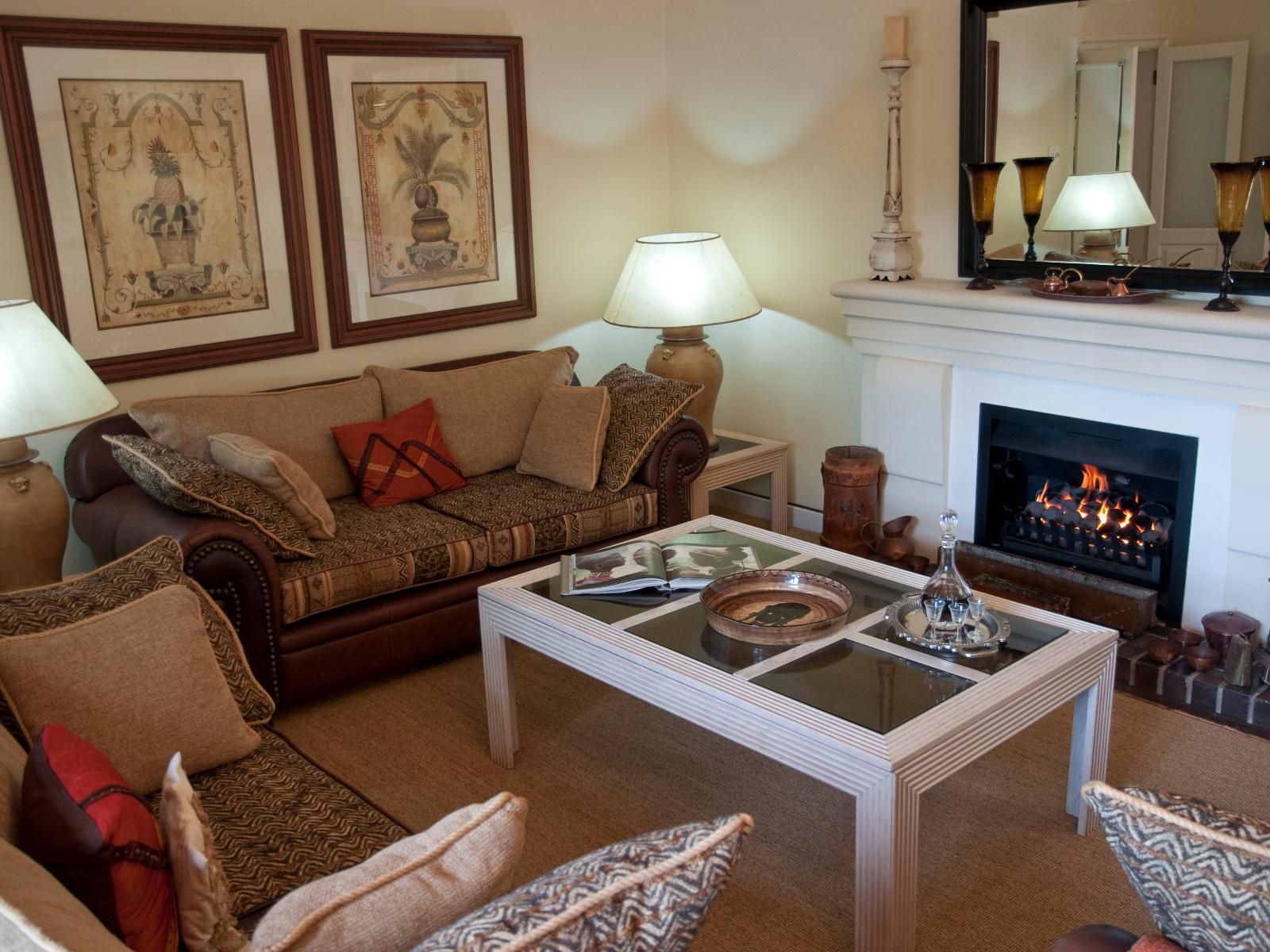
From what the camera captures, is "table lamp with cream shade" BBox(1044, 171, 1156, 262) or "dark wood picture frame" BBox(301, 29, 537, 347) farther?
"dark wood picture frame" BBox(301, 29, 537, 347)

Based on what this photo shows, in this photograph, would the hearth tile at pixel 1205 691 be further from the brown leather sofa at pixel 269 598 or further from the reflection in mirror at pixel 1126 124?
the brown leather sofa at pixel 269 598

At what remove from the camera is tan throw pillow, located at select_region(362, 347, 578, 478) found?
13.5 ft

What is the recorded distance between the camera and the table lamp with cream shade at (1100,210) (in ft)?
12.0

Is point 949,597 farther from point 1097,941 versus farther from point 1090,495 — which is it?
point 1090,495

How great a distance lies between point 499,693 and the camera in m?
3.04

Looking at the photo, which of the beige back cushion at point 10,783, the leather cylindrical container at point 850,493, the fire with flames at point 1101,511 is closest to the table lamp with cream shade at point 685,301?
the leather cylindrical container at point 850,493

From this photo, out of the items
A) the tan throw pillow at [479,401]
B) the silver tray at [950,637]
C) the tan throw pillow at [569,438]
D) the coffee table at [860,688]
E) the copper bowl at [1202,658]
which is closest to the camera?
the coffee table at [860,688]

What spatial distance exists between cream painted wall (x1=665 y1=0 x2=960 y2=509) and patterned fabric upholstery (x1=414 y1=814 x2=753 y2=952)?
11.0 ft

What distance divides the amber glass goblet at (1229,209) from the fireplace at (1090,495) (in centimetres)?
41

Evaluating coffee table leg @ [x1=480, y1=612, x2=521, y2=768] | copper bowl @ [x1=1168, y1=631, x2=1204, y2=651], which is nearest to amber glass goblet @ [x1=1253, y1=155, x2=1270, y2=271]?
copper bowl @ [x1=1168, y1=631, x2=1204, y2=651]

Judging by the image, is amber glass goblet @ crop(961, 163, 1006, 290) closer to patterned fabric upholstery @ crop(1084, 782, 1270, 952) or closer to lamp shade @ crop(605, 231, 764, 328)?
lamp shade @ crop(605, 231, 764, 328)

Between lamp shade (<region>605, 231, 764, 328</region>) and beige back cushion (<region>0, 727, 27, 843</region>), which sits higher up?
lamp shade (<region>605, 231, 764, 328</region>)

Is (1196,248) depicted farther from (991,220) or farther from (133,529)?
(133,529)

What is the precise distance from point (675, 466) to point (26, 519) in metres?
1.97
